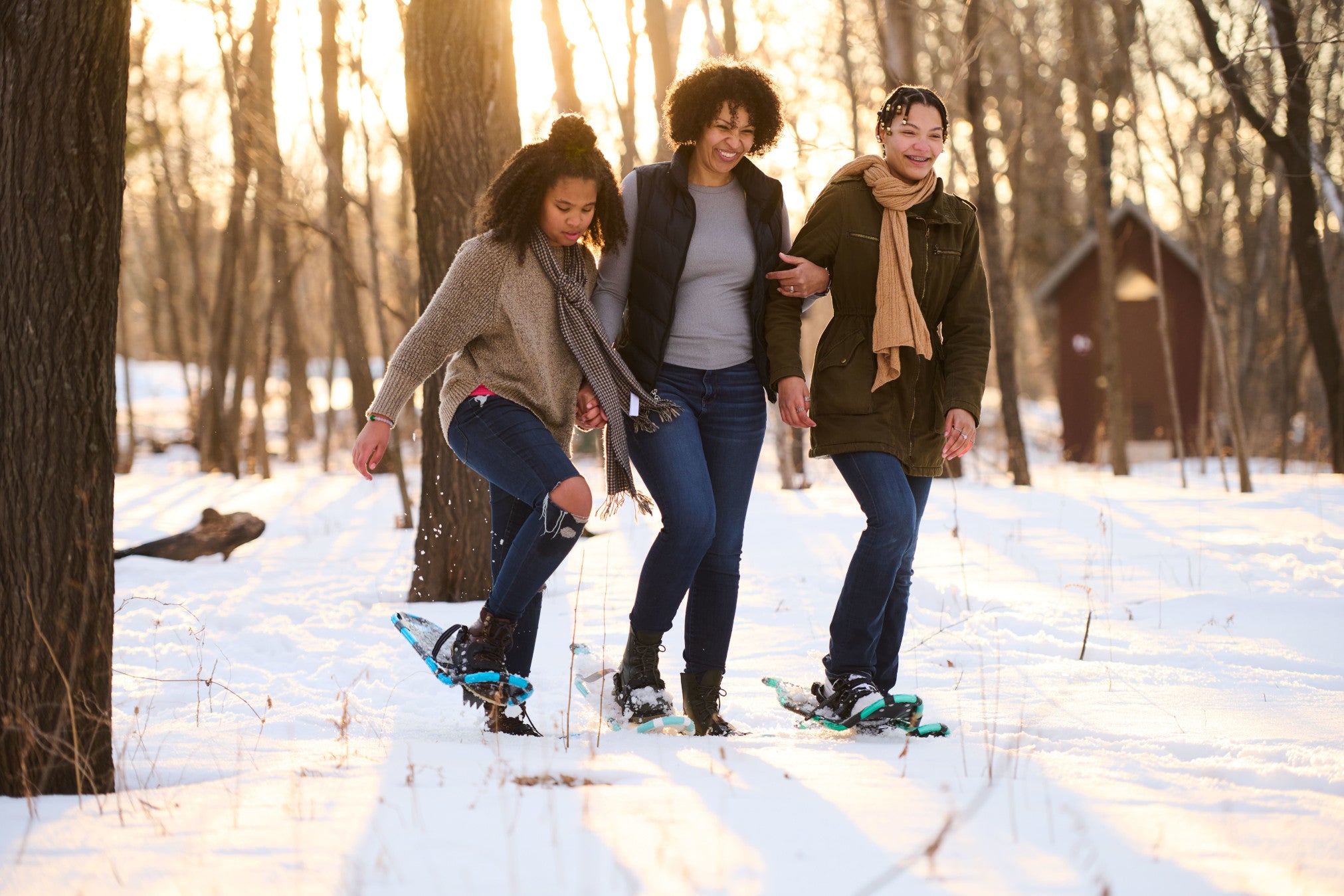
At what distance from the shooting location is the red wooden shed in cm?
2564

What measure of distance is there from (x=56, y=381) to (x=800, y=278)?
207 cm

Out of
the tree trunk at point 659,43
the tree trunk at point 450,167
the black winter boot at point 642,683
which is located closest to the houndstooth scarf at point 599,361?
the black winter boot at point 642,683

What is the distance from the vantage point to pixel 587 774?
2.90 metres

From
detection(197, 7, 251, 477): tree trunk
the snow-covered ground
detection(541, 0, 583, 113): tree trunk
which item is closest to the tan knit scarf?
the snow-covered ground

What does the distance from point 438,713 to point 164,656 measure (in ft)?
5.99

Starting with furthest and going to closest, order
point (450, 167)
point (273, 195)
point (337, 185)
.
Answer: point (273, 195), point (337, 185), point (450, 167)

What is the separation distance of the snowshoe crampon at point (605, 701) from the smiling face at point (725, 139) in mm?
1658

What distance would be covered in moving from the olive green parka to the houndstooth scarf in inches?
16.2

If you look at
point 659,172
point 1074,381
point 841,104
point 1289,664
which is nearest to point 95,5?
point 659,172

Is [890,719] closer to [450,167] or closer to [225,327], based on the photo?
[450,167]

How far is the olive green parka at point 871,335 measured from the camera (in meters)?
3.62

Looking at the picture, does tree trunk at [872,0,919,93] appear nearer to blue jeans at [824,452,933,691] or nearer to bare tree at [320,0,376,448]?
bare tree at [320,0,376,448]

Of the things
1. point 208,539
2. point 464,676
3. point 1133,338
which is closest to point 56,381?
point 464,676

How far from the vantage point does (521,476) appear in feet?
11.2
